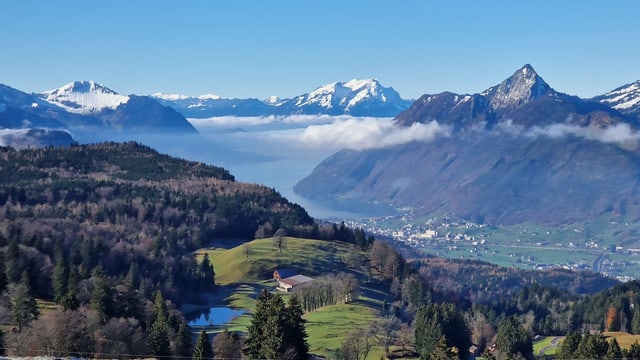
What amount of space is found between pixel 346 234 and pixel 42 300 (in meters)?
91.5

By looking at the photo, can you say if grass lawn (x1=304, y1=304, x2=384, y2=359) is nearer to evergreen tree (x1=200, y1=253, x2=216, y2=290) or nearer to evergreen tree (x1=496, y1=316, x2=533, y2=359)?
evergreen tree (x1=496, y1=316, x2=533, y2=359)

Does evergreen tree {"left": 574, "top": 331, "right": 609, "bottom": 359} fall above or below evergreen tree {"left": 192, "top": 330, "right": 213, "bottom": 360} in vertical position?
below

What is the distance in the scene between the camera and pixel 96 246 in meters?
105

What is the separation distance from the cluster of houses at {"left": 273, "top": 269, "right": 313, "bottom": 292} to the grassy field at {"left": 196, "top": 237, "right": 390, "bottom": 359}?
5.82 feet

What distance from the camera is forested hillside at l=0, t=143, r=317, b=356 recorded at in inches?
2256

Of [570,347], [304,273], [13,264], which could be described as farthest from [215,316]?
[570,347]

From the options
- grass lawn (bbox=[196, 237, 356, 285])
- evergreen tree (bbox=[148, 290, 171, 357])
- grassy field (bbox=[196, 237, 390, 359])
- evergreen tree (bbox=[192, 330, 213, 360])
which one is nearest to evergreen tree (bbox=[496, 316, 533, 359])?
grassy field (bbox=[196, 237, 390, 359])

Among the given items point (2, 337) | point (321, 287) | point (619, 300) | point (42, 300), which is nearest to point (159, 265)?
point (321, 287)

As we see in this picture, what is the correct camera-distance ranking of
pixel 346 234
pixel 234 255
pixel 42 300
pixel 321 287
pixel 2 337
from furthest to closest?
1. pixel 346 234
2. pixel 234 255
3. pixel 321 287
4. pixel 42 300
5. pixel 2 337

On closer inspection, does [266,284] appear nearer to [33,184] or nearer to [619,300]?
[619,300]

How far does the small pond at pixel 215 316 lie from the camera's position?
293 feet

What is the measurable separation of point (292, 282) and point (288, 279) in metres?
2.54

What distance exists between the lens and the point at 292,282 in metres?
109

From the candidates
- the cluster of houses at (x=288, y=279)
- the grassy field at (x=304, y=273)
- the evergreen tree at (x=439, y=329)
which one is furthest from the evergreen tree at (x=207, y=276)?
the evergreen tree at (x=439, y=329)
